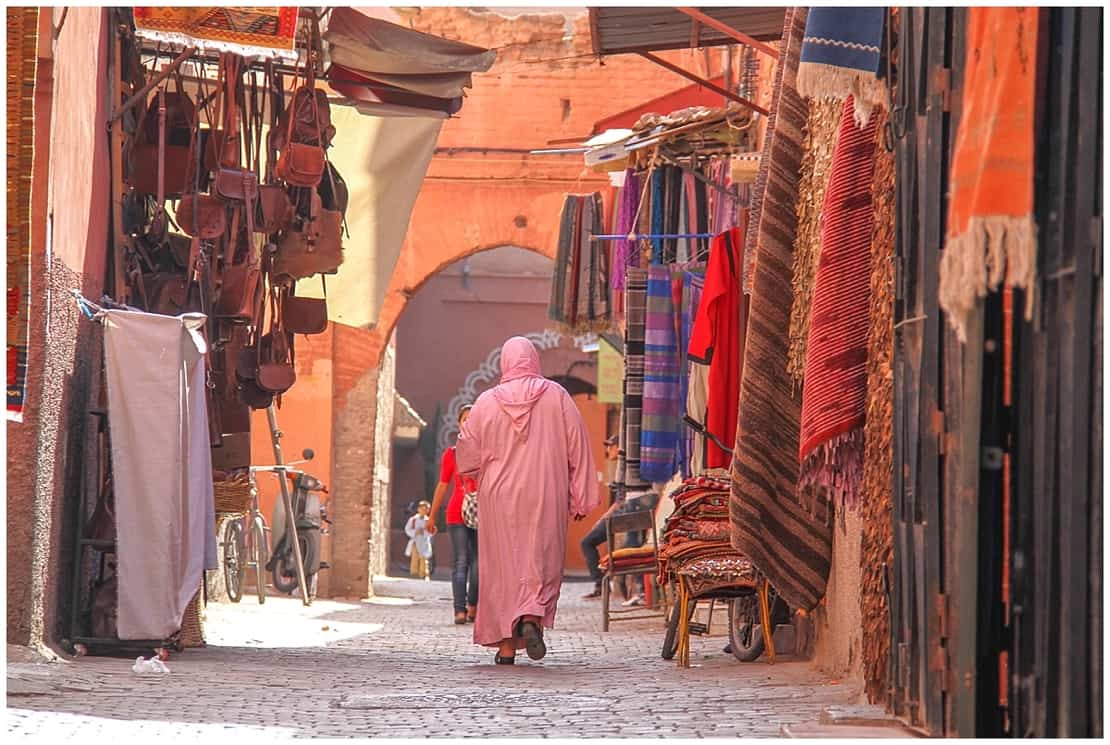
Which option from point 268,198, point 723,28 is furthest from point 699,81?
point 268,198

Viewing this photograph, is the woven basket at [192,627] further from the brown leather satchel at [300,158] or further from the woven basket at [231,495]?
the brown leather satchel at [300,158]

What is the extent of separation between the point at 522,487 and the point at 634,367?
121 inches

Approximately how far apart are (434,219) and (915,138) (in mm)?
16069

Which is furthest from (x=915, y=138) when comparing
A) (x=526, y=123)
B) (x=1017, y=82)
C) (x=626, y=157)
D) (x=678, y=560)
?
(x=526, y=123)

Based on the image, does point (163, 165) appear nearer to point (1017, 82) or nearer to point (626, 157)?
point (626, 157)

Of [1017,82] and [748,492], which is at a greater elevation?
[1017,82]

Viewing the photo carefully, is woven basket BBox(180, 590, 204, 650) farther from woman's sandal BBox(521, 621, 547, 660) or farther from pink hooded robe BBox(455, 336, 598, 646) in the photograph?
woman's sandal BBox(521, 621, 547, 660)

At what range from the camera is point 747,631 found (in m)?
9.19

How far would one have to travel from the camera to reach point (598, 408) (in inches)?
1262

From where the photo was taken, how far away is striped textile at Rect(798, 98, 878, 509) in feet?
21.1

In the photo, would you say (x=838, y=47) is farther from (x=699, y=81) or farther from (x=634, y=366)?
(x=634, y=366)

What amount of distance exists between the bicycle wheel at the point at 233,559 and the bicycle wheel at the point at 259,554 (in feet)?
0.54

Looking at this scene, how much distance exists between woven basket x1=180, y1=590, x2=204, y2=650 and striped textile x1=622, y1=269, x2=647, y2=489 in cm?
339

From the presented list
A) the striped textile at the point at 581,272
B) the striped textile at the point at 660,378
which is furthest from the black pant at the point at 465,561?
the striped textile at the point at 581,272
